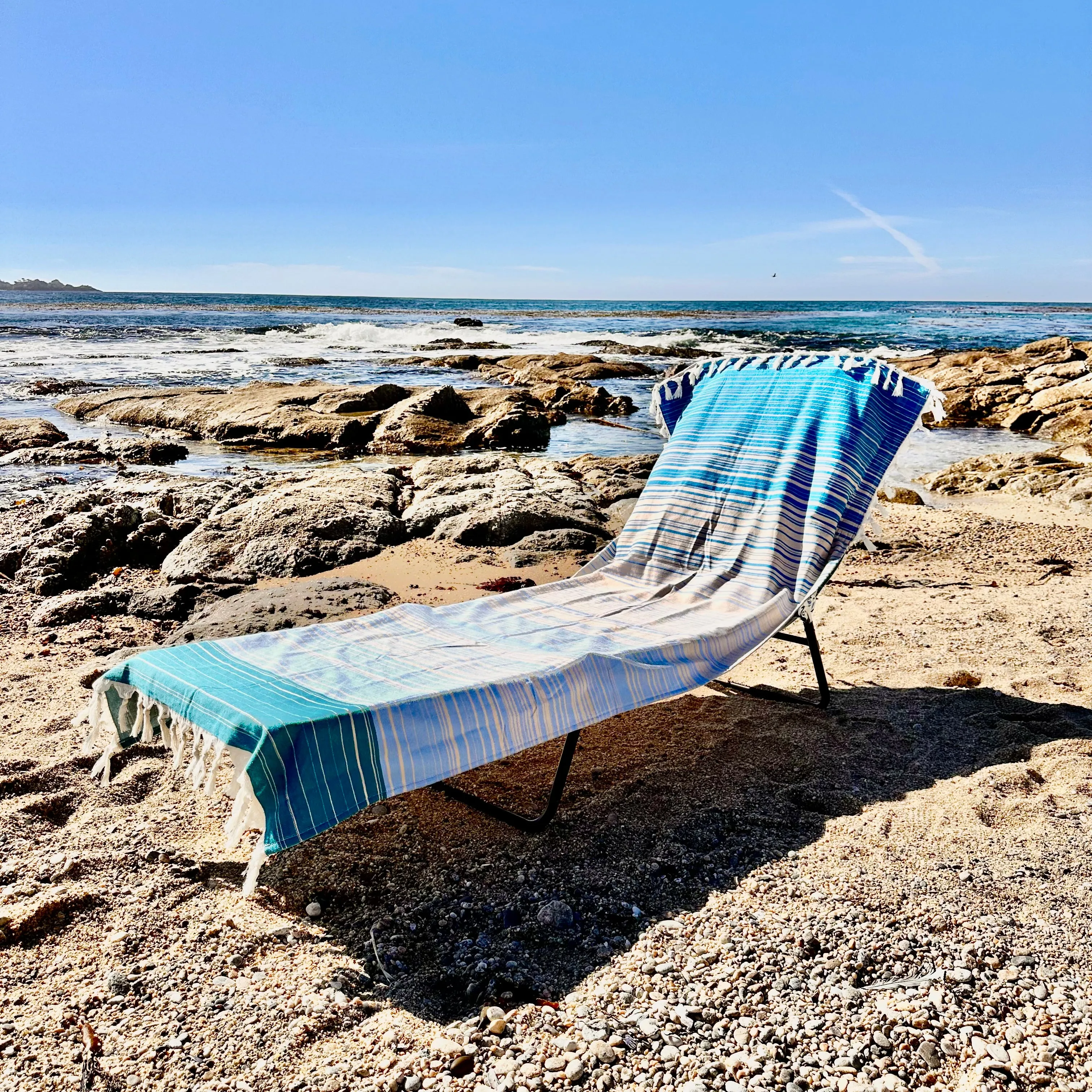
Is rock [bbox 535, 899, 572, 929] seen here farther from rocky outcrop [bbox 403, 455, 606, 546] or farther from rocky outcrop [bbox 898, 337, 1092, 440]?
rocky outcrop [bbox 898, 337, 1092, 440]

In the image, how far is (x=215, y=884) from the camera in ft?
8.71

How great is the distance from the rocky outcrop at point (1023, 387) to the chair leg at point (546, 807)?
11061 millimetres

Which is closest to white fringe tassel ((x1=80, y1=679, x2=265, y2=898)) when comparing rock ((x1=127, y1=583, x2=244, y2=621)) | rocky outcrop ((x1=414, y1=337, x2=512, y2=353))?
rock ((x1=127, y1=583, x2=244, y2=621))

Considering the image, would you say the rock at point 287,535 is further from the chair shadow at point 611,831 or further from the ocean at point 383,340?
the ocean at point 383,340

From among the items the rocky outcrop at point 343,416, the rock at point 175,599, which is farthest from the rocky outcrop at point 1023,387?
the rock at point 175,599

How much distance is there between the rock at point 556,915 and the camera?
2.45m

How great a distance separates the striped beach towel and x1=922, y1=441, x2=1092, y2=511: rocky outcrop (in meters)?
4.85

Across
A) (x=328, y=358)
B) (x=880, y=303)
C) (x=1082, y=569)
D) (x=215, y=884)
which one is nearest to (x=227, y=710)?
(x=215, y=884)

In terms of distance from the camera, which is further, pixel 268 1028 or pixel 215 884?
pixel 215 884

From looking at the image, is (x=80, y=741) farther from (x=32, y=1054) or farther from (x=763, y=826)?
(x=763, y=826)

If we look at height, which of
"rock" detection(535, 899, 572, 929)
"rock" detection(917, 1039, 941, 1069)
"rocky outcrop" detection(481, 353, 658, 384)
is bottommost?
"rock" detection(535, 899, 572, 929)

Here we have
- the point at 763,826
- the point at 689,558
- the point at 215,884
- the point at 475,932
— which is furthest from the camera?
the point at 689,558

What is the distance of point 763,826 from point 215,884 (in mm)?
1755

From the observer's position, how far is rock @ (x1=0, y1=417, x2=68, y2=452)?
37.4ft
